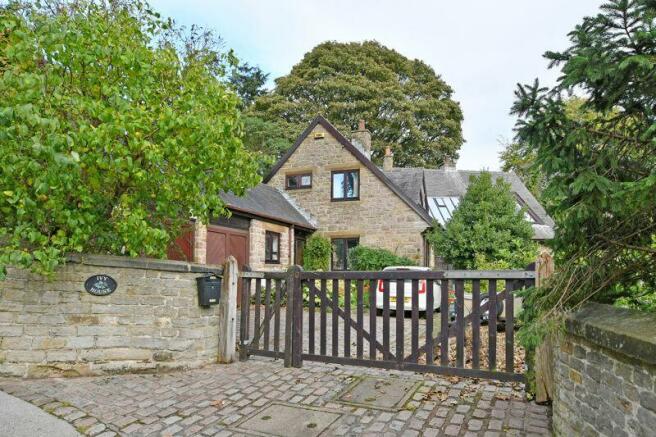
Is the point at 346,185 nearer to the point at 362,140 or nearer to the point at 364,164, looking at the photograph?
the point at 364,164

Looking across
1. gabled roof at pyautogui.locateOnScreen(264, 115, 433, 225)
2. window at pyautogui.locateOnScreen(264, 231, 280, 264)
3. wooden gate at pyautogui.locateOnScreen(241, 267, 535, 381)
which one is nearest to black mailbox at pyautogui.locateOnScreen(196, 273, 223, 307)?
wooden gate at pyautogui.locateOnScreen(241, 267, 535, 381)

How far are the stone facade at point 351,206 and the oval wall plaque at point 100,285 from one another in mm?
13351

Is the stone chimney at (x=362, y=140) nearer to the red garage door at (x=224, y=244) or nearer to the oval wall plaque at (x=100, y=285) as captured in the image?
the red garage door at (x=224, y=244)

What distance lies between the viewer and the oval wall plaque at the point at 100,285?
5.53 metres

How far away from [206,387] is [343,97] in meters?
29.3

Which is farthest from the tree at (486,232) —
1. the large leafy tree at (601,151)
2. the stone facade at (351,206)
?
the large leafy tree at (601,151)

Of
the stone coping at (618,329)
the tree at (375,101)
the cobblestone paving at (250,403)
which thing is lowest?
the cobblestone paving at (250,403)

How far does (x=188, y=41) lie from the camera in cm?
1430

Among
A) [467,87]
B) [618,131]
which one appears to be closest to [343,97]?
[467,87]

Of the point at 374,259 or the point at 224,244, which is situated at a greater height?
the point at 224,244

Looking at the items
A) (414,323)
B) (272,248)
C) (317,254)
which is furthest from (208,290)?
(317,254)

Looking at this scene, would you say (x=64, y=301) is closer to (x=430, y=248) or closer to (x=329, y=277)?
(x=329, y=277)

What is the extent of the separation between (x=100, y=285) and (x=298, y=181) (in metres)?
15.0

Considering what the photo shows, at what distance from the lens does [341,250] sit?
19.1m
